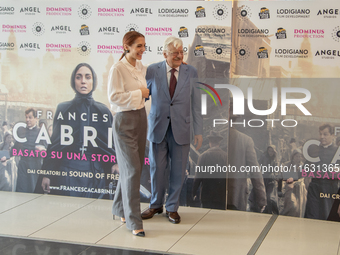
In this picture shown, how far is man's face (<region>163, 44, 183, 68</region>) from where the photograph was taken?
3398 millimetres

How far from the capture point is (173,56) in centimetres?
343

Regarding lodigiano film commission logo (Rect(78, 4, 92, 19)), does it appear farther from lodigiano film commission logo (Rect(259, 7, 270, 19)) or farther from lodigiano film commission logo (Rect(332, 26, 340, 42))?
lodigiano film commission logo (Rect(332, 26, 340, 42))

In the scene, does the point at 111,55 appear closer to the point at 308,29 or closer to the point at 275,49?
the point at 275,49

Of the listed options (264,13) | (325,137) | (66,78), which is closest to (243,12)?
(264,13)

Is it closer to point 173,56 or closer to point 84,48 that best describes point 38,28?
point 84,48

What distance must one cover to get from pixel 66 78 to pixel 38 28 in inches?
23.8

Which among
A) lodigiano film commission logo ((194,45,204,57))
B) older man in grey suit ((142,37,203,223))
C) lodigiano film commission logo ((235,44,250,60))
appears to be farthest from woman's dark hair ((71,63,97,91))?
lodigiano film commission logo ((235,44,250,60))

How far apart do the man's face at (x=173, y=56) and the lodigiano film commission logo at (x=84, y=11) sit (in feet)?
3.65

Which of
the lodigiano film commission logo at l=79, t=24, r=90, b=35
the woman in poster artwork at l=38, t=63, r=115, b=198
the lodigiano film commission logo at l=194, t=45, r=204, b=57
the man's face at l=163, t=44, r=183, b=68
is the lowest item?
the woman in poster artwork at l=38, t=63, r=115, b=198

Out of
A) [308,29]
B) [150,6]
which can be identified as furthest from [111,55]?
[308,29]

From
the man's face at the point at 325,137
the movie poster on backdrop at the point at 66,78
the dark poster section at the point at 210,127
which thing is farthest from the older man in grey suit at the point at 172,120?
the man's face at the point at 325,137

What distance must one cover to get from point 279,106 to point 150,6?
1.58 m

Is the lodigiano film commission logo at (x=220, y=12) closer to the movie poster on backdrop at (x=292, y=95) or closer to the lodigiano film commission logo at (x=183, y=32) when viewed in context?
the movie poster on backdrop at (x=292, y=95)

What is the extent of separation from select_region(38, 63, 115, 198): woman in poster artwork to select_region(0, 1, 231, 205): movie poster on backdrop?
1 cm
